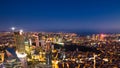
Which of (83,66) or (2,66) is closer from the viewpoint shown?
(2,66)

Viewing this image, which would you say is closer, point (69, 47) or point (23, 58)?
point (23, 58)

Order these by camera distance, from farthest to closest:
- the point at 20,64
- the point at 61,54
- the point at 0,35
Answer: the point at 0,35 < the point at 61,54 < the point at 20,64

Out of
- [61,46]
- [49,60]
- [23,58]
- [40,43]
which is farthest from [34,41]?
[23,58]

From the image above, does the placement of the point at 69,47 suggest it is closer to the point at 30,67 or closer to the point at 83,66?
the point at 83,66

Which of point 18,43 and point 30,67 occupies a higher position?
point 18,43

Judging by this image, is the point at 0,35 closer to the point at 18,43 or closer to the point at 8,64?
the point at 18,43

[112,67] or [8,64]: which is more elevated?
[8,64]

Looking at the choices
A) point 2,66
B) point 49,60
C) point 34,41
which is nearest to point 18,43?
point 49,60

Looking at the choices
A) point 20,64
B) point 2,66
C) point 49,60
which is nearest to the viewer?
point 2,66

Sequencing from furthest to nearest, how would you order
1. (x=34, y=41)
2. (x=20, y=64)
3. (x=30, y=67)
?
(x=34, y=41), (x=30, y=67), (x=20, y=64)
